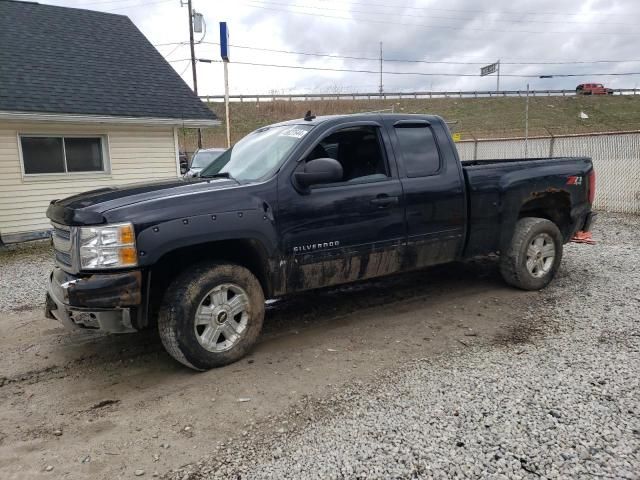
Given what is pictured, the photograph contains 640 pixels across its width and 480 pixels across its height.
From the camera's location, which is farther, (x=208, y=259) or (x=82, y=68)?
(x=82, y=68)

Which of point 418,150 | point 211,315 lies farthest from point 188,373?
point 418,150

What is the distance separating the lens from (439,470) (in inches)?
105

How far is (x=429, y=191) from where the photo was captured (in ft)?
16.3

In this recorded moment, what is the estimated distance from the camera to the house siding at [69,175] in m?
10.6

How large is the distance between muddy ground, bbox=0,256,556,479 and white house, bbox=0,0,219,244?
614 centimetres

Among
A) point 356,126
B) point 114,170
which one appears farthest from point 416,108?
point 356,126

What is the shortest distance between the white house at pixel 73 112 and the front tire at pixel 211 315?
337 inches

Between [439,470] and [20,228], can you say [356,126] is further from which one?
[20,228]

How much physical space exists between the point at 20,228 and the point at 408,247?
955 centimetres

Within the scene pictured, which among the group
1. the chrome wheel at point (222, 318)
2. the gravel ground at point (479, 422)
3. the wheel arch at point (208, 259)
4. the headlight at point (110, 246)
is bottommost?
the gravel ground at point (479, 422)

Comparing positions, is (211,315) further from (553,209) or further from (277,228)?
(553,209)

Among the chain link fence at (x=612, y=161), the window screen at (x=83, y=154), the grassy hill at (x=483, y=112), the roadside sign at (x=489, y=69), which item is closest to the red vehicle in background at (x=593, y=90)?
the grassy hill at (x=483, y=112)

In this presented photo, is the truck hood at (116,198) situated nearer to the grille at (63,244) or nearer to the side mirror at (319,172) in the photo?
the grille at (63,244)

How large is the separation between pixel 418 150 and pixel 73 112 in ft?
28.7
